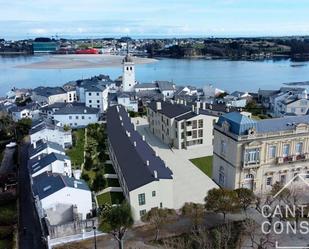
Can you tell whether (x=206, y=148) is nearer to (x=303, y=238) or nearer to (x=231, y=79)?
(x=303, y=238)

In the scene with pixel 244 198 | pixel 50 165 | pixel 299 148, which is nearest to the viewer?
pixel 244 198

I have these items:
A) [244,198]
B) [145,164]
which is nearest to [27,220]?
[145,164]

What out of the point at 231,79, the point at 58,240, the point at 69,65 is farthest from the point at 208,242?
the point at 69,65

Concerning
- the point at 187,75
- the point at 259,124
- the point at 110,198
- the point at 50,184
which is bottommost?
the point at 110,198

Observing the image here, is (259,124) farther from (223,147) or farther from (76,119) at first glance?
(76,119)

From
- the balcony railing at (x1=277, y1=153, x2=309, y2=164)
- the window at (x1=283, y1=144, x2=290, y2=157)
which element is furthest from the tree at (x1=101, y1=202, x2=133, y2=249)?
the window at (x1=283, y1=144, x2=290, y2=157)

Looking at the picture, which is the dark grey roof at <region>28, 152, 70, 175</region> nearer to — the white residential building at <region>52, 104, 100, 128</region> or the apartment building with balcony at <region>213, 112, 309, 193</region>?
the apartment building with balcony at <region>213, 112, 309, 193</region>

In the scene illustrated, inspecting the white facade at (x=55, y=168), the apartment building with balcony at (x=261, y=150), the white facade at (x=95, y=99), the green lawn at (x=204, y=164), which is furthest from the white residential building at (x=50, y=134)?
the apartment building with balcony at (x=261, y=150)
